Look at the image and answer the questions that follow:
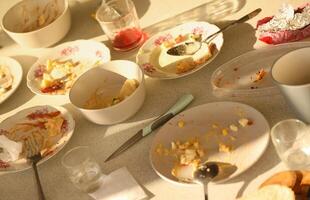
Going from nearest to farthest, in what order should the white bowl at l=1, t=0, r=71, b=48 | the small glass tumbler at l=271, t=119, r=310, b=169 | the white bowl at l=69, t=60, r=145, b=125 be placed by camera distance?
the small glass tumbler at l=271, t=119, r=310, b=169 < the white bowl at l=69, t=60, r=145, b=125 < the white bowl at l=1, t=0, r=71, b=48

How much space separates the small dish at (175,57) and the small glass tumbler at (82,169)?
288 mm

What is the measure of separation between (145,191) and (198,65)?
0.38 metres

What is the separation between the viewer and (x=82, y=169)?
3.48 ft

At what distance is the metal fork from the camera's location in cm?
107

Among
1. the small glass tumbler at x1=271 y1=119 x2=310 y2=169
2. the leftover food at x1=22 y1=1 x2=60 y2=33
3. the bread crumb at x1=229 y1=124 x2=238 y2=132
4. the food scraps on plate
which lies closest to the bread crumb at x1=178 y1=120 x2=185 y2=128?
the food scraps on plate

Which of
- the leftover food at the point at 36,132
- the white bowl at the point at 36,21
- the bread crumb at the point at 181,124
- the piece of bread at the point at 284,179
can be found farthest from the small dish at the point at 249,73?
the white bowl at the point at 36,21

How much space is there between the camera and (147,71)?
4.21ft

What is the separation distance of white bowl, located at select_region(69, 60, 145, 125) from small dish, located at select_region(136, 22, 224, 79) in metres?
0.05

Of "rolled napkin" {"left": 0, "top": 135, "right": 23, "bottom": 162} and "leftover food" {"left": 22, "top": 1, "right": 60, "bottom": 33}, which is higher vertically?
"leftover food" {"left": 22, "top": 1, "right": 60, "bottom": 33}

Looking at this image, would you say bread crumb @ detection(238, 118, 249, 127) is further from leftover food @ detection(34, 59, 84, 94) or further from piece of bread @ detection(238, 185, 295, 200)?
leftover food @ detection(34, 59, 84, 94)

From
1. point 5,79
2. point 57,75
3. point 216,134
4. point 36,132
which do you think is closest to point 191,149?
point 216,134

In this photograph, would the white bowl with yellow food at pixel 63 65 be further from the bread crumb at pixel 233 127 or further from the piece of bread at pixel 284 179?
the piece of bread at pixel 284 179

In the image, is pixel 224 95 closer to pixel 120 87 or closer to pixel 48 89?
pixel 120 87

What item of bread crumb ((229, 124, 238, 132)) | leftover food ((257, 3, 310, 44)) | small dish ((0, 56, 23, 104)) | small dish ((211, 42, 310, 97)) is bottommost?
small dish ((0, 56, 23, 104))
